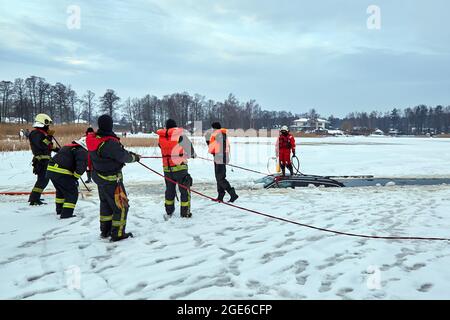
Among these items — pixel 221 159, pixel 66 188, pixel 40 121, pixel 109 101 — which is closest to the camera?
pixel 66 188

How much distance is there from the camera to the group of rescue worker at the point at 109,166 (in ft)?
16.6

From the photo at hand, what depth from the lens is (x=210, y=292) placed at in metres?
3.52

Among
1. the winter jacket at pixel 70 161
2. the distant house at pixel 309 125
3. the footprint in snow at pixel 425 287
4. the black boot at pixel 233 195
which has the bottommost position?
the footprint in snow at pixel 425 287

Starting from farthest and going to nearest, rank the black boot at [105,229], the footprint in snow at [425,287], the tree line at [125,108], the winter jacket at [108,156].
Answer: the tree line at [125,108] < the black boot at [105,229] < the winter jacket at [108,156] < the footprint in snow at [425,287]

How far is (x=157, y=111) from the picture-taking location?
10131 cm

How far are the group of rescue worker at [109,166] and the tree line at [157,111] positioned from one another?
45.8 metres

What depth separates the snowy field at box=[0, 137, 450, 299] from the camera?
11.8 feet

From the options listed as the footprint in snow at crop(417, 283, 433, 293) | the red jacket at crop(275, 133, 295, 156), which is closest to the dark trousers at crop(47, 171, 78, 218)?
the footprint in snow at crop(417, 283, 433, 293)

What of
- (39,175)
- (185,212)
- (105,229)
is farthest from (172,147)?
(39,175)

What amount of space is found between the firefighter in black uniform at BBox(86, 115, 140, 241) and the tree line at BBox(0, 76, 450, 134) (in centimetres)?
4865

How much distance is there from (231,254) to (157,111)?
100065 millimetres

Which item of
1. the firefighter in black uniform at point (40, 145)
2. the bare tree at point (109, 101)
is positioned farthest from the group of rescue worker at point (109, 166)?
the bare tree at point (109, 101)

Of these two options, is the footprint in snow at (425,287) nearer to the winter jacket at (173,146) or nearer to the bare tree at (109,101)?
the winter jacket at (173,146)

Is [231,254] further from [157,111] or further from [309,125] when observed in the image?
[309,125]
